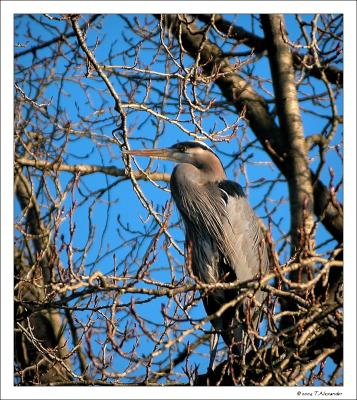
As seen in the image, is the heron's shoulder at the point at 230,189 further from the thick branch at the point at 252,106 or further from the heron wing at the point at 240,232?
the thick branch at the point at 252,106

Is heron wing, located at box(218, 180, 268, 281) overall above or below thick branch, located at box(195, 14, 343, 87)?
below

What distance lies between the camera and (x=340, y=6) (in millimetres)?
3562

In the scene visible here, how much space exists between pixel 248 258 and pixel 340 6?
1.38 metres

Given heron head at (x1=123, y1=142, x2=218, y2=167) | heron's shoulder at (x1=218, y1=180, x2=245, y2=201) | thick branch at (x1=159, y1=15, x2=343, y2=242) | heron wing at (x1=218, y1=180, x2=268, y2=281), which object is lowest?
heron wing at (x1=218, y1=180, x2=268, y2=281)

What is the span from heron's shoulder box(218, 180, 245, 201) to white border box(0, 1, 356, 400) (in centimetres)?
68

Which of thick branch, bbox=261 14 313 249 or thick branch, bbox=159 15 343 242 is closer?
thick branch, bbox=261 14 313 249

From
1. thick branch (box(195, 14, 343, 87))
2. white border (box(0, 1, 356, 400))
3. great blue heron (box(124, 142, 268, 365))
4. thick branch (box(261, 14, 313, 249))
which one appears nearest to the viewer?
white border (box(0, 1, 356, 400))

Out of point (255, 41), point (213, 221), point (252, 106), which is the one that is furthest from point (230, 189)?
point (255, 41)

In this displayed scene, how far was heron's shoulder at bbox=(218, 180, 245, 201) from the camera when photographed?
3758mm

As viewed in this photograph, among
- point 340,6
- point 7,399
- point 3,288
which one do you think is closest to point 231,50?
point 340,6

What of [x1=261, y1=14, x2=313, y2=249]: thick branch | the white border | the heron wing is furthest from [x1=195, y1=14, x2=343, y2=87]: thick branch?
the heron wing

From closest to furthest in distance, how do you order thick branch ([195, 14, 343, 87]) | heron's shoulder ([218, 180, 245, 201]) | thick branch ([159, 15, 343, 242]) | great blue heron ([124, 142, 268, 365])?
great blue heron ([124, 142, 268, 365]) < heron's shoulder ([218, 180, 245, 201]) < thick branch ([159, 15, 343, 242]) < thick branch ([195, 14, 343, 87])

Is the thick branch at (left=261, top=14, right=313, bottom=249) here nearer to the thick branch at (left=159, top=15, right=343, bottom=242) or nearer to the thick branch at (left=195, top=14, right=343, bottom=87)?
the thick branch at (left=159, top=15, right=343, bottom=242)

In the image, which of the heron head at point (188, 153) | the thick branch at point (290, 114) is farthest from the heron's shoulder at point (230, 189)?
the thick branch at point (290, 114)
